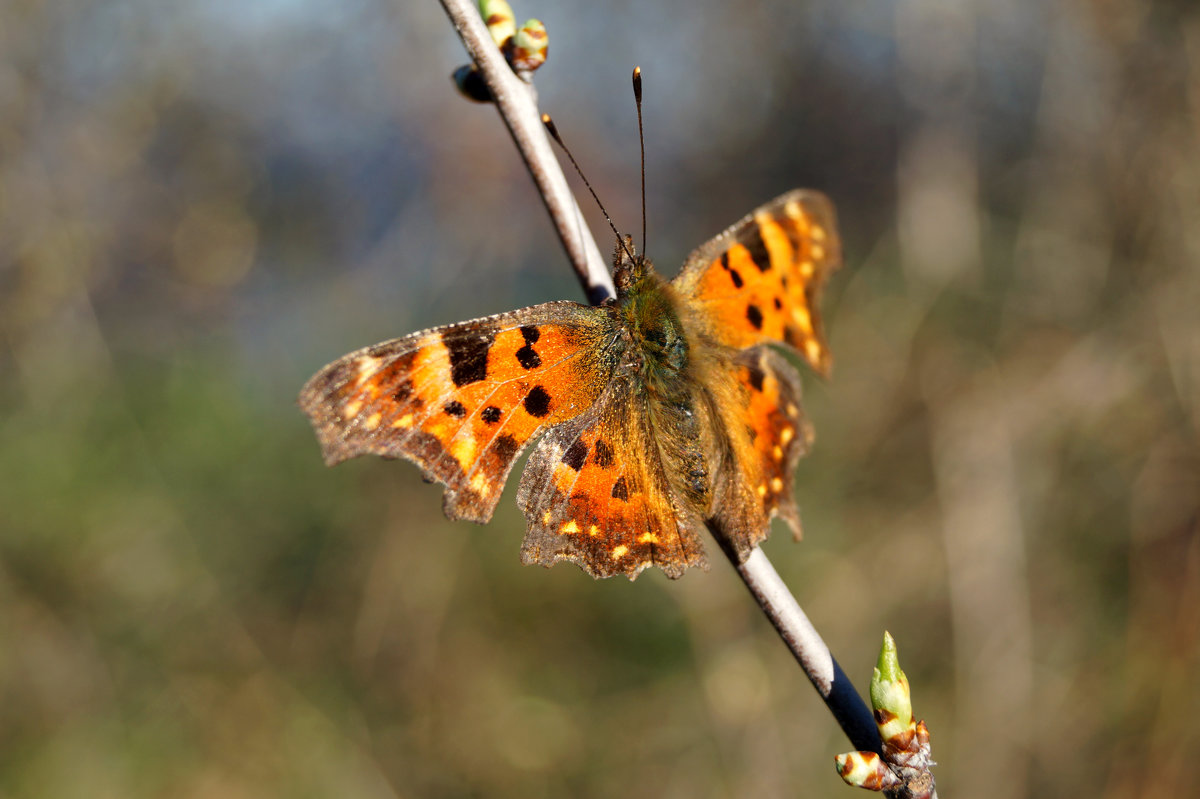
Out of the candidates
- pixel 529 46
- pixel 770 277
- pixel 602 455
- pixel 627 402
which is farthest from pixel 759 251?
pixel 529 46

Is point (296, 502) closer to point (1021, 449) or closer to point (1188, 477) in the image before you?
point (1021, 449)

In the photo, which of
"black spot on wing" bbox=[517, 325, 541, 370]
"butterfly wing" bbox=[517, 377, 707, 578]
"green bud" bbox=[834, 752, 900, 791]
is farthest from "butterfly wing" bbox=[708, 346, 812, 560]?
"green bud" bbox=[834, 752, 900, 791]

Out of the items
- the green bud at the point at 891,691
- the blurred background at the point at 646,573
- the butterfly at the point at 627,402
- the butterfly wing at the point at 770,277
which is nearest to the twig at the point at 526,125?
the butterfly at the point at 627,402

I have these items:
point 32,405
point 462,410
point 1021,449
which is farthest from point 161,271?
point 1021,449

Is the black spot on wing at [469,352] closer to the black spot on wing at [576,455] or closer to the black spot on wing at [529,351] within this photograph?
the black spot on wing at [529,351]

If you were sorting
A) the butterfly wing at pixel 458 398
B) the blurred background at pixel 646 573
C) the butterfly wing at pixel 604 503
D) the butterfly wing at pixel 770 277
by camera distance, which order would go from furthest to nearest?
1. the blurred background at pixel 646 573
2. the butterfly wing at pixel 770 277
3. the butterfly wing at pixel 604 503
4. the butterfly wing at pixel 458 398

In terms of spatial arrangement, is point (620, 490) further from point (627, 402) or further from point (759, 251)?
point (759, 251)

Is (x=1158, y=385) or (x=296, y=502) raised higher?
(x=296, y=502)
